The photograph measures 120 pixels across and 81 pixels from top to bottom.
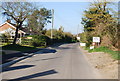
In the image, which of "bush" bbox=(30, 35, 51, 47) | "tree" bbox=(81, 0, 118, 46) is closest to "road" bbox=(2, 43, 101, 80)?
"tree" bbox=(81, 0, 118, 46)

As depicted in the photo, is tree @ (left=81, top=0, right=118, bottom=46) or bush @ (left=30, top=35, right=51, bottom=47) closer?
tree @ (left=81, top=0, right=118, bottom=46)

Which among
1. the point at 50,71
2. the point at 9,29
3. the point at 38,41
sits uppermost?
the point at 9,29

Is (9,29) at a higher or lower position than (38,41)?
higher

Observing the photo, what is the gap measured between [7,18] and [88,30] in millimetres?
19564

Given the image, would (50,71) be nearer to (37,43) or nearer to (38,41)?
(37,43)

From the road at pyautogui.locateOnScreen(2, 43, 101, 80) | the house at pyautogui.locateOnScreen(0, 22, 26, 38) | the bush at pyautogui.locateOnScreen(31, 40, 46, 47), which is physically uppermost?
the house at pyautogui.locateOnScreen(0, 22, 26, 38)

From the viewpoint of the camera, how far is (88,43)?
42500mm

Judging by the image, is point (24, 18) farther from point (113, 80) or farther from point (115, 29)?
point (113, 80)

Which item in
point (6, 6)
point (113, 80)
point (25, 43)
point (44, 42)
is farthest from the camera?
point (44, 42)

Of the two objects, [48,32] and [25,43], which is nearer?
[25,43]

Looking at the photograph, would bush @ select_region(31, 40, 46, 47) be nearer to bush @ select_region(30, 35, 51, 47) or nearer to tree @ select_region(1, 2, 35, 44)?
bush @ select_region(30, 35, 51, 47)

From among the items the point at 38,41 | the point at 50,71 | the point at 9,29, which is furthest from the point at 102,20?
the point at 50,71

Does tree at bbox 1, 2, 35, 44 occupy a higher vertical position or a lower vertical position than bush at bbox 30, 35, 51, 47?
higher

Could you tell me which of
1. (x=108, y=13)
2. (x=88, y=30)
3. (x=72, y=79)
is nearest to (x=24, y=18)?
(x=108, y=13)
